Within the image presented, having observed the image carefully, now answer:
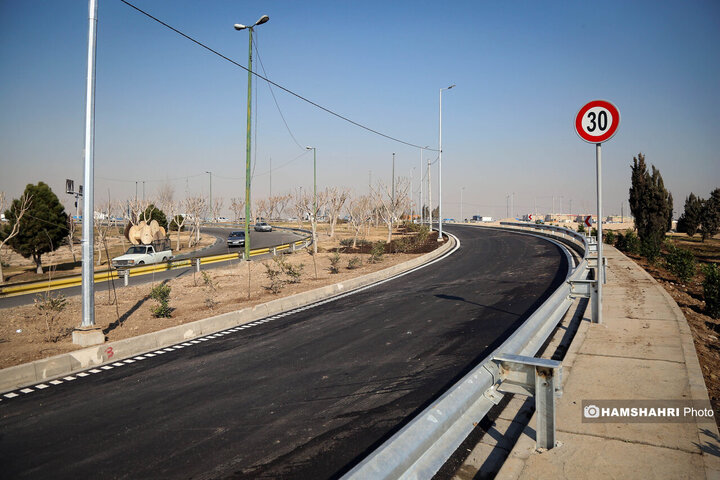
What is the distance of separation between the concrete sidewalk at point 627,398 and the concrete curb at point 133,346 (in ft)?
23.3

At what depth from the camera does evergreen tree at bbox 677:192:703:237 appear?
2419 inches

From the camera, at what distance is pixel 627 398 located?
4.87 meters

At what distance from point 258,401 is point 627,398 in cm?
427

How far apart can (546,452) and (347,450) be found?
179cm

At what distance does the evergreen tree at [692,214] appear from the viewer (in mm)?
61434

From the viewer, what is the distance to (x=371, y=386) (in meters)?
6.05

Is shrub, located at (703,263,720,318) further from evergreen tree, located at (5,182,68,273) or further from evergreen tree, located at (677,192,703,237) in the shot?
evergreen tree, located at (677,192,703,237)

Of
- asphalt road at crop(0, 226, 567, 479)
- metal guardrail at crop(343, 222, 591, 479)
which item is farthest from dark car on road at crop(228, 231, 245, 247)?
metal guardrail at crop(343, 222, 591, 479)

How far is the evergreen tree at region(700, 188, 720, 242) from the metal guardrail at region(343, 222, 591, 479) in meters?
67.9

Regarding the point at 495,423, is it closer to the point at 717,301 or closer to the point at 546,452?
the point at 546,452

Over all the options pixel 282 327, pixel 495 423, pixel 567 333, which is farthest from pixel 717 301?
pixel 282 327

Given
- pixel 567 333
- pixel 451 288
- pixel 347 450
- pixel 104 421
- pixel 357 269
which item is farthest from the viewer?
pixel 357 269

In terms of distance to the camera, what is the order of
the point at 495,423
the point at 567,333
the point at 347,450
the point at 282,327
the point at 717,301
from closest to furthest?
1. the point at 347,450
2. the point at 495,423
3. the point at 567,333
4. the point at 282,327
5. the point at 717,301

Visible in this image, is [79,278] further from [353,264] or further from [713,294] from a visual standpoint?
[713,294]
